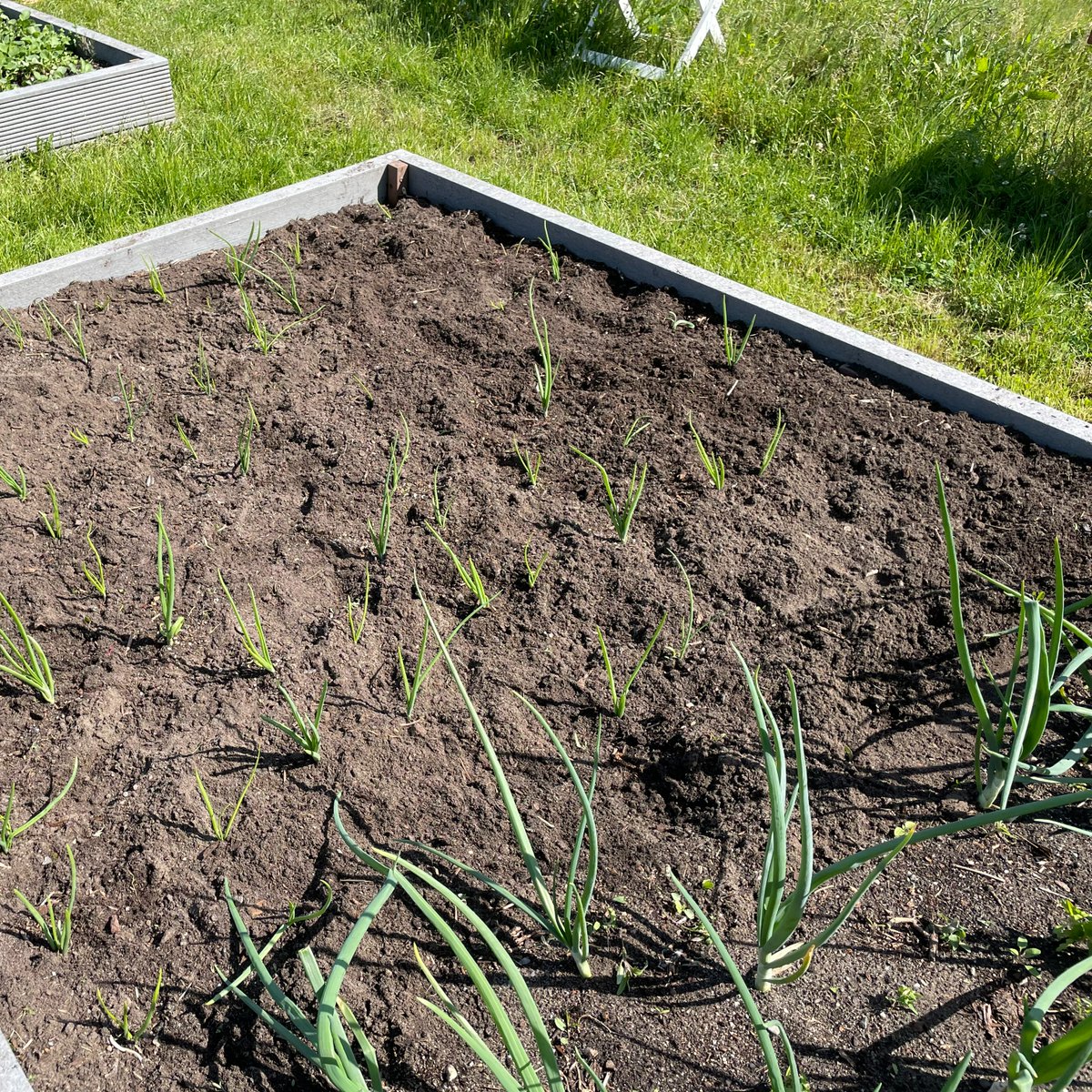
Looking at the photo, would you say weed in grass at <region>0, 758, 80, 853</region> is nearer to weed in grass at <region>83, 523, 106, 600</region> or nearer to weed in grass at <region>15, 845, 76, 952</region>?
weed in grass at <region>15, 845, 76, 952</region>

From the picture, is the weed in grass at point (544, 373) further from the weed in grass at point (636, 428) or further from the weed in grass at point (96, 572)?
the weed in grass at point (96, 572)

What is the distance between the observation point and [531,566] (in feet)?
7.68

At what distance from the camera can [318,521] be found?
2447 mm

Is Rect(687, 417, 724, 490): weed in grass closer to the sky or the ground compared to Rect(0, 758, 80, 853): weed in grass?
closer to the sky

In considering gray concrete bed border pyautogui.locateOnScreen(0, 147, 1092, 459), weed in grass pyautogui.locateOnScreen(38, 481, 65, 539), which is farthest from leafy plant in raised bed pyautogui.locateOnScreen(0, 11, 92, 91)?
weed in grass pyautogui.locateOnScreen(38, 481, 65, 539)

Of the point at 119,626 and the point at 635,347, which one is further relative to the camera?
the point at 635,347

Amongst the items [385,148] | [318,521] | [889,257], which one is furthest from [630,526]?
[385,148]

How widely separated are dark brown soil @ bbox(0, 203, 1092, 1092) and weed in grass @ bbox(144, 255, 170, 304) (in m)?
0.05

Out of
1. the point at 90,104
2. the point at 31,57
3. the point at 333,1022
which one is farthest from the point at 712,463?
the point at 31,57

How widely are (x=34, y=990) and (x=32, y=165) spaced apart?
3.84 meters

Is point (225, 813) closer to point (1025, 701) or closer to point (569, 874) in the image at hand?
point (569, 874)

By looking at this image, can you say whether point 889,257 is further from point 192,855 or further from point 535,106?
point 192,855

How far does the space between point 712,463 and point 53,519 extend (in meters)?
1.57

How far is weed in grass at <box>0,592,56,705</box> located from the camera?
1926mm
